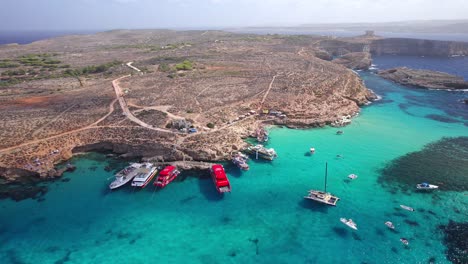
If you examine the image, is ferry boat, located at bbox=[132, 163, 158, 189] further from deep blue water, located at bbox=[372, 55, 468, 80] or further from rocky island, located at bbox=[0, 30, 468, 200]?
deep blue water, located at bbox=[372, 55, 468, 80]

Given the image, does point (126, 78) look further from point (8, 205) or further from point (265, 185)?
point (265, 185)

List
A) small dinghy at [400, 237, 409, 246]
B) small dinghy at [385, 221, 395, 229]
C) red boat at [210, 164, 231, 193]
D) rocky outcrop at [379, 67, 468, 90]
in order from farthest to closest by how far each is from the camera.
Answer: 1. rocky outcrop at [379, 67, 468, 90]
2. red boat at [210, 164, 231, 193]
3. small dinghy at [385, 221, 395, 229]
4. small dinghy at [400, 237, 409, 246]

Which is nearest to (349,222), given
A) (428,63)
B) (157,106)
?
(157,106)

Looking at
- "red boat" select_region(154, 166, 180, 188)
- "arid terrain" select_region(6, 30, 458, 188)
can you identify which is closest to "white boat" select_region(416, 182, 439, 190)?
"arid terrain" select_region(6, 30, 458, 188)

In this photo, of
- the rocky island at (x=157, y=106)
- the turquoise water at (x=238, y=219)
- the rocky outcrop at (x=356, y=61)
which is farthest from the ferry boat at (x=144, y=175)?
Answer: the rocky outcrop at (x=356, y=61)

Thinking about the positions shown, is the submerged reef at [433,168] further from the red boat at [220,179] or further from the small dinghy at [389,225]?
the red boat at [220,179]

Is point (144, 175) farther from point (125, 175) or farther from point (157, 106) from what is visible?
point (157, 106)

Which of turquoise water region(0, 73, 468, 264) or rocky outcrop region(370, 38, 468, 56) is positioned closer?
turquoise water region(0, 73, 468, 264)
